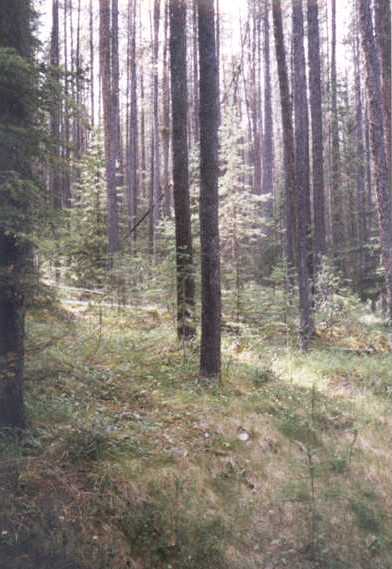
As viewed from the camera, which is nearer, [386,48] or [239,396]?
[239,396]

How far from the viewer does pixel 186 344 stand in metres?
7.78

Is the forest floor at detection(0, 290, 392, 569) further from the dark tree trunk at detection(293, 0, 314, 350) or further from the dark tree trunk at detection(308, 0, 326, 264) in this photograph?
the dark tree trunk at detection(308, 0, 326, 264)

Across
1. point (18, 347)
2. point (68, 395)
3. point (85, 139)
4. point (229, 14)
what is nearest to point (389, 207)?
point (68, 395)

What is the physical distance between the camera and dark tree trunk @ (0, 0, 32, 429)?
4094mm

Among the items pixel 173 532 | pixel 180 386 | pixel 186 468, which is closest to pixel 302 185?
pixel 180 386

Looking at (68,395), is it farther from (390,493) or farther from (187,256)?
(390,493)

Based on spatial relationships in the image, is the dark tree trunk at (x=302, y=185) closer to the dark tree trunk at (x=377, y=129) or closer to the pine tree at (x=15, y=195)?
the dark tree trunk at (x=377, y=129)

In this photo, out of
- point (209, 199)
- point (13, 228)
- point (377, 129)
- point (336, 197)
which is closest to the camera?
point (13, 228)

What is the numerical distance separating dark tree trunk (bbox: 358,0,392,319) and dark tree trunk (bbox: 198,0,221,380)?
3572 millimetres

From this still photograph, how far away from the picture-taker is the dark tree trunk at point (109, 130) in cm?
1342

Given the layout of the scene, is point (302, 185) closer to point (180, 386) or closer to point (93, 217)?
point (180, 386)

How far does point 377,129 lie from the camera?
8.69m

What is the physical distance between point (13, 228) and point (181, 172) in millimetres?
4676

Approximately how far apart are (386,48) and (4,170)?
981 cm
